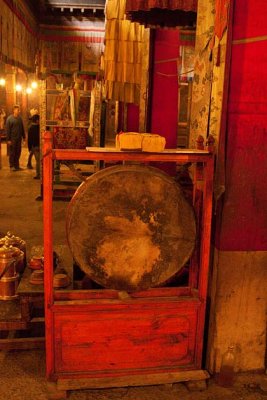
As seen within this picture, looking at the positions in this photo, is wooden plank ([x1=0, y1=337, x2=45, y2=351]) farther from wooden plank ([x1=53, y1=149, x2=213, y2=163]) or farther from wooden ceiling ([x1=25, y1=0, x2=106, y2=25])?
wooden ceiling ([x1=25, y1=0, x2=106, y2=25])

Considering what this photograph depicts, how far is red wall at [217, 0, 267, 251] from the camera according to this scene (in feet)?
11.0

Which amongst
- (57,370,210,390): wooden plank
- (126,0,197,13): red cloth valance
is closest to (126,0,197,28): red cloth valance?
(126,0,197,13): red cloth valance

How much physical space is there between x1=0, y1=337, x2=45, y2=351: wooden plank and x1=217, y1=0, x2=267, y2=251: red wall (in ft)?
6.51

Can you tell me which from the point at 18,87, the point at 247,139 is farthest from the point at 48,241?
the point at 18,87

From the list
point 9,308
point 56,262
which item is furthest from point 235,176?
point 9,308

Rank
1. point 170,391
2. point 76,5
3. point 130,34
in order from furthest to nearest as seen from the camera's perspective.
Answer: point 76,5 → point 130,34 → point 170,391

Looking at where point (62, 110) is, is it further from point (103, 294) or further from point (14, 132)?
point (103, 294)

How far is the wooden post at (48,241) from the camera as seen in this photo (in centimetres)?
326

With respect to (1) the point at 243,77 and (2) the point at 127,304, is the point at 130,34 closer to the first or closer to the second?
(1) the point at 243,77

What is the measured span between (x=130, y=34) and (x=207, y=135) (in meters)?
5.15

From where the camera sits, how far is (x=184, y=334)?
3.75m

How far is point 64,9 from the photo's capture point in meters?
19.5

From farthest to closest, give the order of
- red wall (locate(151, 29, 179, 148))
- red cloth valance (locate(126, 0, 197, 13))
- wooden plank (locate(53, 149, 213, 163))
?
red wall (locate(151, 29, 179, 148))
red cloth valance (locate(126, 0, 197, 13))
wooden plank (locate(53, 149, 213, 163))

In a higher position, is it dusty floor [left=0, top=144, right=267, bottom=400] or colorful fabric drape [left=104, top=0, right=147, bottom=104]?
colorful fabric drape [left=104, top=0, right=147, bottom=104]
